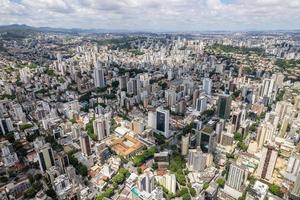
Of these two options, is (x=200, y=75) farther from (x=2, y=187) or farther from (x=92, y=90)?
(x=2, y=187)

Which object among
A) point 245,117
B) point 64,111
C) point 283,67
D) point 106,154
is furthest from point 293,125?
point 283,67

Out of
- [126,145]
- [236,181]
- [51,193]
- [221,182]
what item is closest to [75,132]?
[126,145]

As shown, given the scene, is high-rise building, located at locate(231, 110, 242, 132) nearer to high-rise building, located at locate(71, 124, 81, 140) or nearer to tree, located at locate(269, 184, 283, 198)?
tree, located at locate(269, 184, 283, 198)

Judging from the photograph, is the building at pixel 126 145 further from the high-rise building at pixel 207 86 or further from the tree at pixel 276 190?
the high-rise building at pixel 207 86

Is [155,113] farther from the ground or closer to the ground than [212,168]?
farther from the ground

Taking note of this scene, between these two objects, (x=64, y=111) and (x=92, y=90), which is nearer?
(x=64, y=111)

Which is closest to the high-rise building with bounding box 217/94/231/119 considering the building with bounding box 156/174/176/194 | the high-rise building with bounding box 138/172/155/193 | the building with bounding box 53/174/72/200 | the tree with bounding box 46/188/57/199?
the building with bounding box 156/174/176/194

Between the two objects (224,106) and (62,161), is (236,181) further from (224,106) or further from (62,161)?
(62,161)
